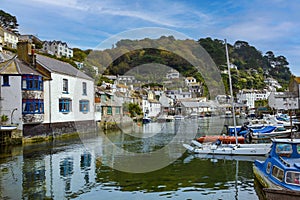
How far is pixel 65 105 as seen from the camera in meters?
38.2

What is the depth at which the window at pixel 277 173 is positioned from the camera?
11967 millimetres

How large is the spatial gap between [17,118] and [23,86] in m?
3.26

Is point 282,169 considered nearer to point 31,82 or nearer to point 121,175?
point 121,175

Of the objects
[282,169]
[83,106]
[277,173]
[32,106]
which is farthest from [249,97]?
[282,169]

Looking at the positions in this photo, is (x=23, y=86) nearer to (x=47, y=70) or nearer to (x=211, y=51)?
(x=47, y=70)

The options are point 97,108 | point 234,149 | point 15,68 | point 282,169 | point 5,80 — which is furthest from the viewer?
point 97,108

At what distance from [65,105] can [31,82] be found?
668 centimetres

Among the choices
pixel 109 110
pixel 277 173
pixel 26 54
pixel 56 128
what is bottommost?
pixel 277 173

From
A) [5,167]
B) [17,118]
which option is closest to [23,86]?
[17,118]

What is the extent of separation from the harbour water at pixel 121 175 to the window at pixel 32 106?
572 cm

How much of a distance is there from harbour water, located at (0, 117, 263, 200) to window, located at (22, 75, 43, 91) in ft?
24.7

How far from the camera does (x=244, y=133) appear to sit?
1457 inches

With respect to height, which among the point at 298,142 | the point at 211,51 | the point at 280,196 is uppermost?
the point at 211,51

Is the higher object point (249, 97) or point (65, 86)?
point (249, 97)
